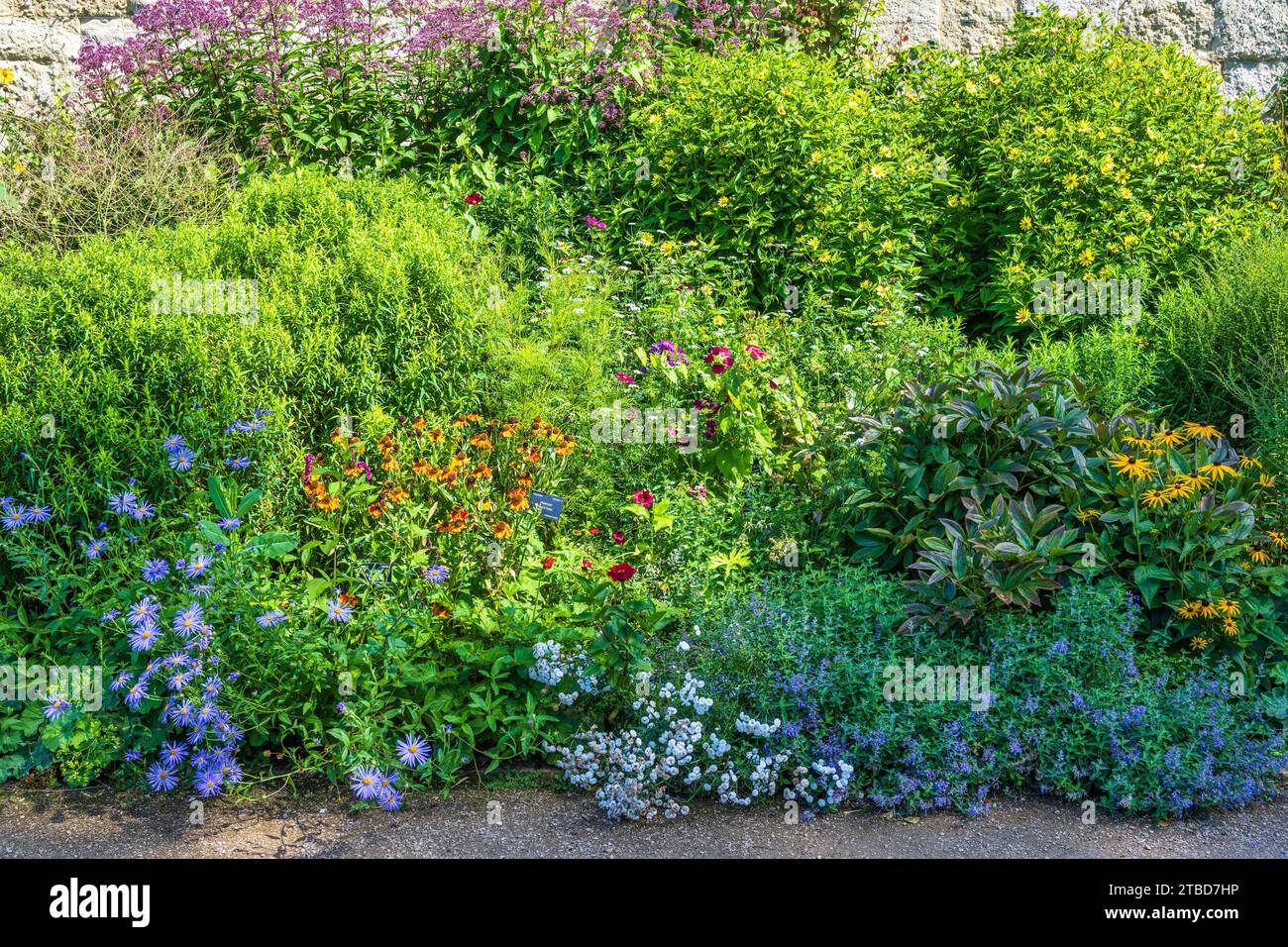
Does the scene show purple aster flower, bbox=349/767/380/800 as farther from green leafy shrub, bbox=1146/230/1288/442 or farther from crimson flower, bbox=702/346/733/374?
green leafy shrub, bbox=1146/230/1288/442

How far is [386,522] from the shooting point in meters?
4.23

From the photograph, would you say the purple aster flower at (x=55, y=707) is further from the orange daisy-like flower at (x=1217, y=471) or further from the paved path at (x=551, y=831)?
the orange daisy-like flower at (x=1217, y=471)

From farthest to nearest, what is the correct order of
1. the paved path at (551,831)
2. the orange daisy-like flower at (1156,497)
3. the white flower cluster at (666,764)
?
the orange daisy-like flower at (1156,497) < the white flower cluster at (666,764) < the paved path at (551,831)

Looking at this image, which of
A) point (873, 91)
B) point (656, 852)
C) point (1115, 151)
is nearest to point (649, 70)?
point (873, 91)

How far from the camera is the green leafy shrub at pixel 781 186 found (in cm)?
650

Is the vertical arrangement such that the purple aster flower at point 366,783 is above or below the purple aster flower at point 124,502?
below

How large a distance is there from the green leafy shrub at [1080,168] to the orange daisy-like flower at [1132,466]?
7.11ft

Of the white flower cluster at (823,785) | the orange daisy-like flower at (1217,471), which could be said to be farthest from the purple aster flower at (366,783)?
the orange daisy-like flower at (1217,471)

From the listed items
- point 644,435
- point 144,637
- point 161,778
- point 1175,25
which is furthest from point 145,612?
point 1175,25

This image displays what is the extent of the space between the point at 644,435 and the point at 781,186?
2.37 meters

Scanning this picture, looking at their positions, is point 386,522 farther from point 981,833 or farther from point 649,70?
point 649,70

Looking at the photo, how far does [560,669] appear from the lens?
12.0 ft

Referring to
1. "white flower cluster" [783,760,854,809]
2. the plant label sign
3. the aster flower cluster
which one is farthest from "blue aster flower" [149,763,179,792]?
"white flower cluster" [783,760,854,809]

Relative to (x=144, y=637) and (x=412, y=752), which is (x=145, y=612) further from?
(x=412, y=752)
